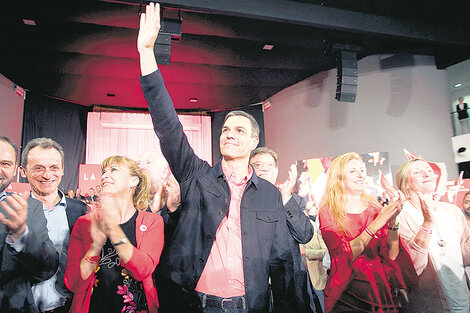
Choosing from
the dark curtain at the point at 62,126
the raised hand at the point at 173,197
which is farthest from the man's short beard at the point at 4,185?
the dark curtain at the point at 62,126

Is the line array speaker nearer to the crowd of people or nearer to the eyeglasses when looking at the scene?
the eyeglasses

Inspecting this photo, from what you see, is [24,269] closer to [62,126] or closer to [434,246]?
[434,246]

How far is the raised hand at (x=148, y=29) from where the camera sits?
5.14 ft

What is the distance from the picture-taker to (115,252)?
1868 millimetres

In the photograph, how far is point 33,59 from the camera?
6141mm

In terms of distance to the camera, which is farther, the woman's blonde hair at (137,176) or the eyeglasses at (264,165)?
the eyeglasses at (264,165)

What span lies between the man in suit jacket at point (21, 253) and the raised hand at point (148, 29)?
976 millimetres

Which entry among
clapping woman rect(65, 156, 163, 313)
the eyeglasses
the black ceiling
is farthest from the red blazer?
Answer: the black ceiling

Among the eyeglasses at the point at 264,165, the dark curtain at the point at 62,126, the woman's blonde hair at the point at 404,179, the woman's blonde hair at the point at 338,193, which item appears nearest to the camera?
the woman's blonde hair at the point at 338,193

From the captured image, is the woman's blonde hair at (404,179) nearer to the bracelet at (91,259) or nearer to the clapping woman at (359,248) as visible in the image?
the clapping woman at (359,248)

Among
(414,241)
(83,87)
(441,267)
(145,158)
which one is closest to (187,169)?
(145,158)

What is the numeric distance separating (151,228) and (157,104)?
80 cm

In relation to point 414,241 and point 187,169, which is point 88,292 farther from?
point 414,241

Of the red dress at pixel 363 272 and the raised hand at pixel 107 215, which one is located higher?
the raised hand at pixel 107 215
